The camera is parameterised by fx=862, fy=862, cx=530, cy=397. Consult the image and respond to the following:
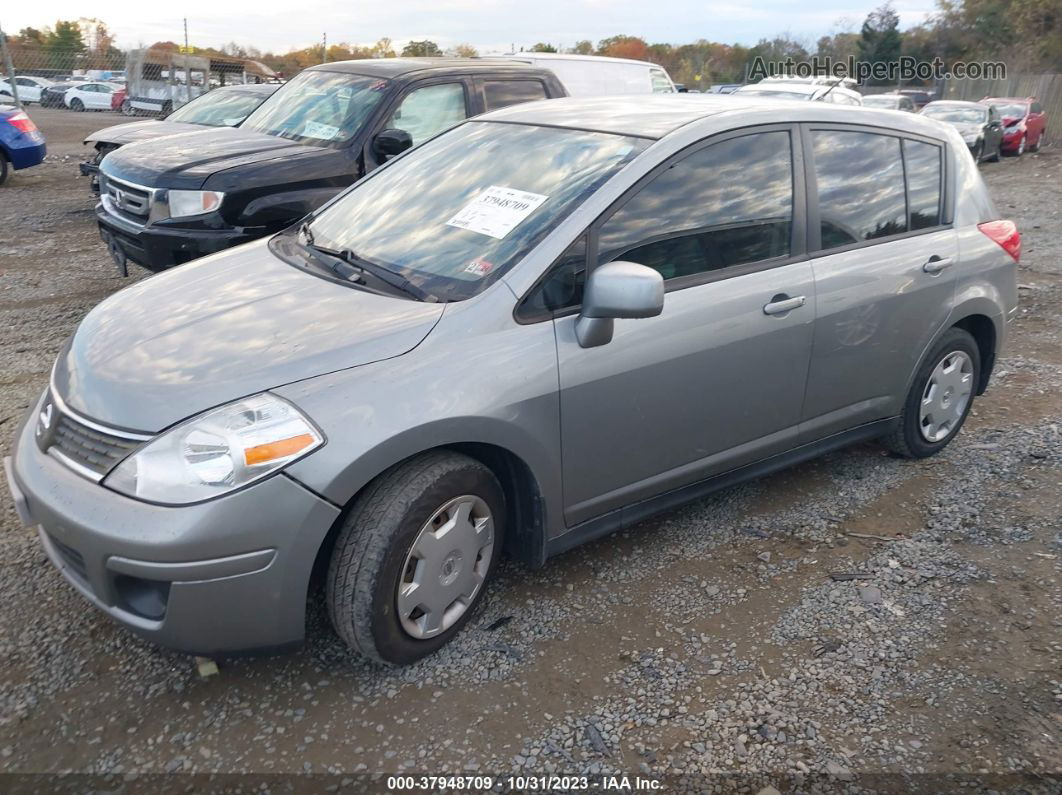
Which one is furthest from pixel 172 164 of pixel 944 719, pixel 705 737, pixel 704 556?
pixel 944 719

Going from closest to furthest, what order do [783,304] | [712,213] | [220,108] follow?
[712,213], [783,304], [220,108]

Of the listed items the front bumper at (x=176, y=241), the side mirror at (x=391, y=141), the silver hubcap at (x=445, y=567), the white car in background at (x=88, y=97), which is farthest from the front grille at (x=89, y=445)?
the white car in background at (x=88, y=97)

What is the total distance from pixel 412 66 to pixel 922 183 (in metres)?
4.15

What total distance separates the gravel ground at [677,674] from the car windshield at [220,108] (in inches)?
277

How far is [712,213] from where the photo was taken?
3.28 meters

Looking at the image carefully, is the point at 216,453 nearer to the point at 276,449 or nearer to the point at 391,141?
the point at 276,449

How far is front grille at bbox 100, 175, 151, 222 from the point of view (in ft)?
19.3

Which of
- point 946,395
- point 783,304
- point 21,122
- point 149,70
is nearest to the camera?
point 783,304

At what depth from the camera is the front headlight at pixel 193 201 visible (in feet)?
18.7

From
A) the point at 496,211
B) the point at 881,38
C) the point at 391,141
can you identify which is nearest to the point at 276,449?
the point at 496,211

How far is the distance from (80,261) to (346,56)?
3356cm

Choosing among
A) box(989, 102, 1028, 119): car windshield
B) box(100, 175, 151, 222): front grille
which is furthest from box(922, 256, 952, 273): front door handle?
box(989, 102, 1028, 119): car windshield

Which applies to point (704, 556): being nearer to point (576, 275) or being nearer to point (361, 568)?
point (576, 275)

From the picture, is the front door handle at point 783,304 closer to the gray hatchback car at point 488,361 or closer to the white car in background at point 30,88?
the gray hatchback car at point 488,361
